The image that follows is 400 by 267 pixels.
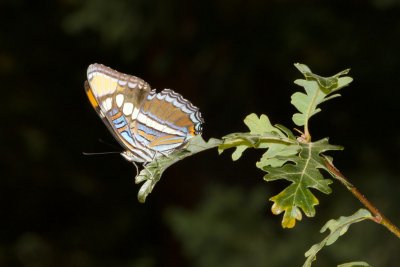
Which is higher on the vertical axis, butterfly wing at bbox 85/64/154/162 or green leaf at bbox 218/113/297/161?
green leaf at bbox 218/113/297/161

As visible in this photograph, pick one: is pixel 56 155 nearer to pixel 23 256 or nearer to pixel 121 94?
pixel 23 256

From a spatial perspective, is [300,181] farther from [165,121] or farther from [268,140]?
[165,121]

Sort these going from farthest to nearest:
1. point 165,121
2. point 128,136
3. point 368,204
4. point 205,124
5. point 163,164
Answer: point 205,124
point 128,136
point 165,121
point 163,164
point 368,204

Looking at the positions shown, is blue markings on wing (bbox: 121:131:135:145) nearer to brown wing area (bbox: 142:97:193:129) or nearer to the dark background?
brown wing area (bbox: 142:97:193:129)

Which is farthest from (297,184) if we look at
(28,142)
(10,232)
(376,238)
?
(10,232)

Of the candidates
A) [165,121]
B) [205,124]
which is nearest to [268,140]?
[165,121]

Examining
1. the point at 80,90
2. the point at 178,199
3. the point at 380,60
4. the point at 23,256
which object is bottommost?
the point at 23,256

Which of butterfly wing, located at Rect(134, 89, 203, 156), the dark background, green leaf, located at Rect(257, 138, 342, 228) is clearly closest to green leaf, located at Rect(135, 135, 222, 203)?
green leaf, located at Rect(257, 138, 342, 228)
